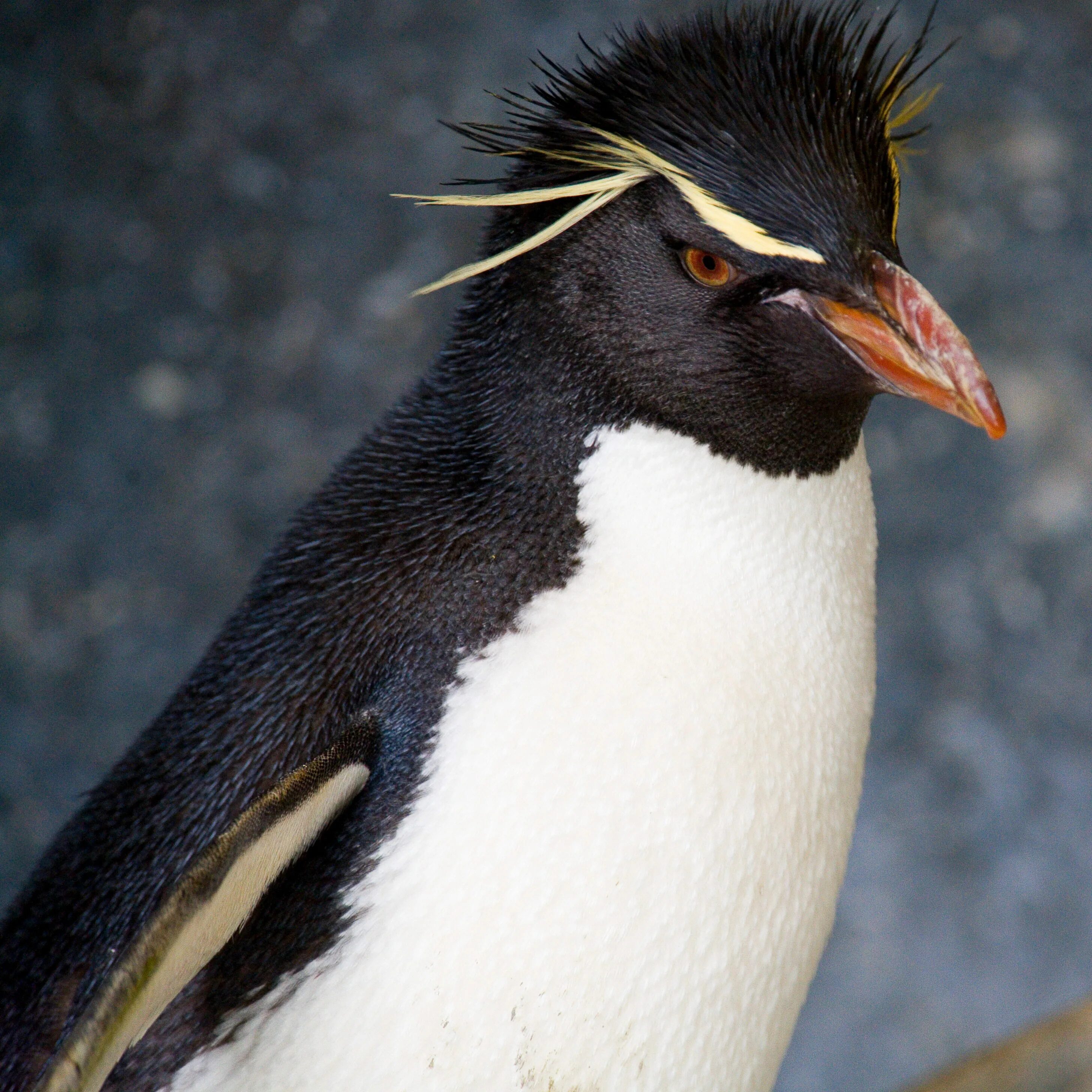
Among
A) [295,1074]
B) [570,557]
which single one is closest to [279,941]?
[295,1074]

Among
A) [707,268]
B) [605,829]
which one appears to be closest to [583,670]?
[605,829]

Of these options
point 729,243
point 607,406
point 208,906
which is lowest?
point 208,906

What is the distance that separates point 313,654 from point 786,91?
0.43m

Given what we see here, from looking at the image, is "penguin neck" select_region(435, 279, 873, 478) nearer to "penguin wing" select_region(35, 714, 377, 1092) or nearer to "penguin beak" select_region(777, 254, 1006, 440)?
"penguin beak" select_region(777, 254, 1006, 440)

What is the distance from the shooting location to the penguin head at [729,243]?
2.33ft

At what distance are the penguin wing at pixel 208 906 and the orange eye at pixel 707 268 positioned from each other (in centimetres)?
31

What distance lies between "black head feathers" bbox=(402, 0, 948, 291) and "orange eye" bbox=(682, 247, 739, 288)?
0.06 feet

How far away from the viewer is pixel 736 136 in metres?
0.73

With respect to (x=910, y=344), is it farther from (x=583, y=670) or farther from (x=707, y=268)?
(x=583, y=670)

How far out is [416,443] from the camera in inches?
33.3

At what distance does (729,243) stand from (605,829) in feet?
1.08

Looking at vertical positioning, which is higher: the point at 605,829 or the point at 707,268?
the point at 707,268

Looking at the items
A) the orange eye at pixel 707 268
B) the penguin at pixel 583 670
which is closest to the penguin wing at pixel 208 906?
the penguin at pixel 583 670

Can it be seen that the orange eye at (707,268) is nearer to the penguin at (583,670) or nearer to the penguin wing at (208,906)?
the penguin at (583,670)
